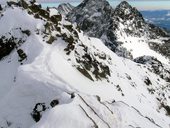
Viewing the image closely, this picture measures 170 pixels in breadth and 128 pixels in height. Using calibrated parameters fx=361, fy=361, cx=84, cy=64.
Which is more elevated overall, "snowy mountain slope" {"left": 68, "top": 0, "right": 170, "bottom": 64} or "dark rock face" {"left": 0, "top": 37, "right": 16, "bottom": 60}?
"dark rock face" {"left": 0, "top": 37, "right": 16, "bottom": 60}

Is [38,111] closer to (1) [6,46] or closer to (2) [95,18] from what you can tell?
(1) [6,46]

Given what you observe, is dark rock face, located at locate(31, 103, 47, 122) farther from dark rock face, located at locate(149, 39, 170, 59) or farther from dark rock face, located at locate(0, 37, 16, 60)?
dark rock face, located at locate(149, 39, 170, 59)

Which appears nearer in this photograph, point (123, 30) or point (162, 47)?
point (123, 30)

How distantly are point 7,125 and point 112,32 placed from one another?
488 feet

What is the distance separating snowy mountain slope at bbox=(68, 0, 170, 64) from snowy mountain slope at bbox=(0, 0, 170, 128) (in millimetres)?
115023

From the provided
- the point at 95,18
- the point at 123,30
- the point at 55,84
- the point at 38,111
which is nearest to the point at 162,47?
the point at 123,30

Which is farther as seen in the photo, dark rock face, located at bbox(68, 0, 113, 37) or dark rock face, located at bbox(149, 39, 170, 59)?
dark rock face, located at bbox(68, 0, 113, 37)

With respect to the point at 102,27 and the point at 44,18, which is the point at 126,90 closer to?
the point at 44,18

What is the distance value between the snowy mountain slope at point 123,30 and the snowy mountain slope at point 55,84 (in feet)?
377

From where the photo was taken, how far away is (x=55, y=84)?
92.2ft

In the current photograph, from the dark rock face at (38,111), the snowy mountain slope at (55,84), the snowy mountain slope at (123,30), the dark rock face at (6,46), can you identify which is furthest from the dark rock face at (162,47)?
the dark rock face at (38,111)

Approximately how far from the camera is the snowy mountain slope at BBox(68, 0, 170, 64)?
167m

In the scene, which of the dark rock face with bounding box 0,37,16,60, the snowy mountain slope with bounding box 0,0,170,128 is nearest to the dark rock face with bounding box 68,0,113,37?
the snowy mountain slope with bounding box 0,0,170,128

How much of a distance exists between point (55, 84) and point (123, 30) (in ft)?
501
